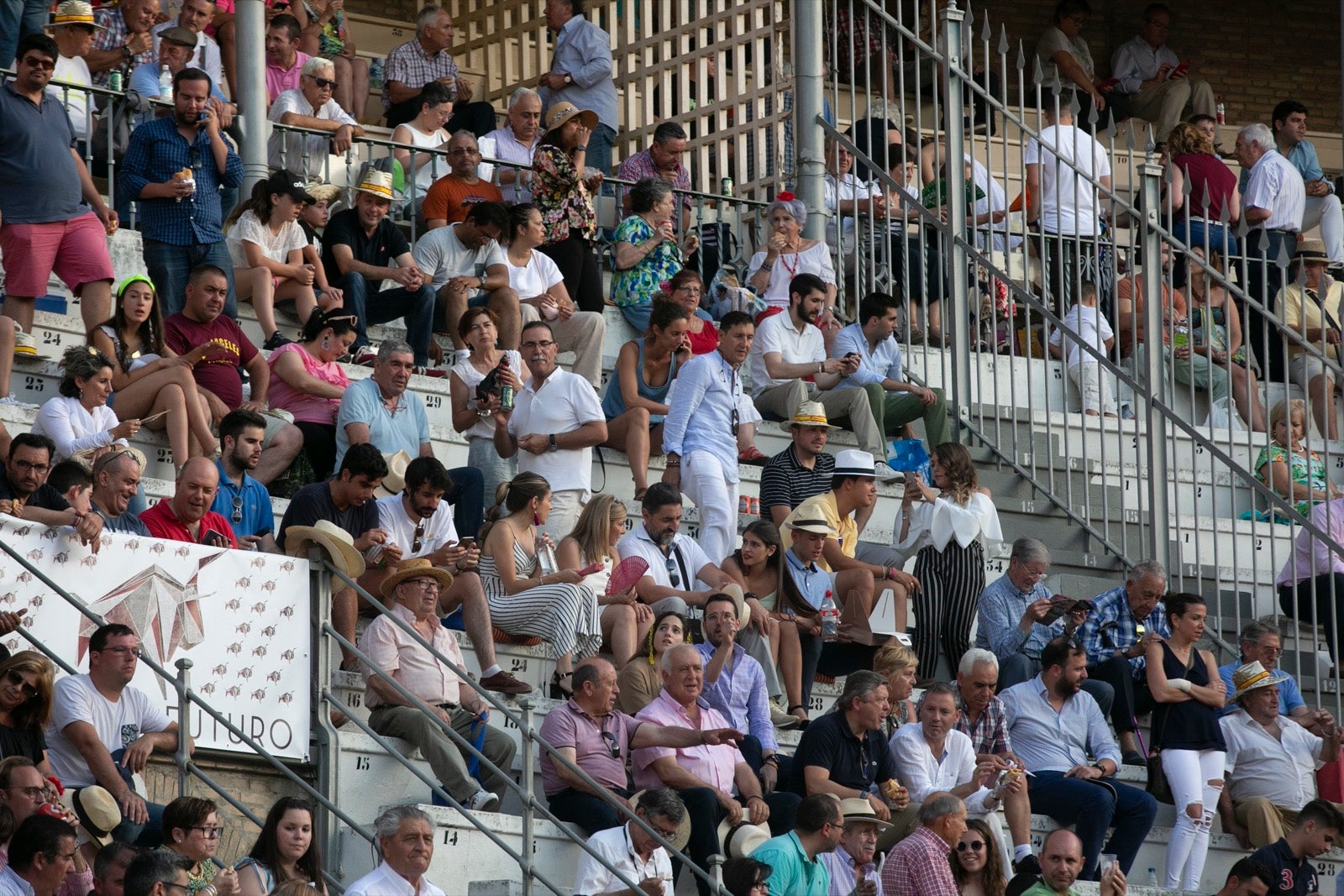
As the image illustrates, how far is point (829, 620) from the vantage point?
13023 millimetres

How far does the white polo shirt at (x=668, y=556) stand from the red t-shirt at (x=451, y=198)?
11.8ft

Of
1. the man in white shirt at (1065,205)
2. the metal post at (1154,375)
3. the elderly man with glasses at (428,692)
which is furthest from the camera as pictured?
the man in white shirt at (1065,205)

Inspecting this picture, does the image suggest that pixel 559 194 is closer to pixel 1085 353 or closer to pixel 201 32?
pixel 201 32

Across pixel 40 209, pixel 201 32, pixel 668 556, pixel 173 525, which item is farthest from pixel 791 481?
pixel 201 32

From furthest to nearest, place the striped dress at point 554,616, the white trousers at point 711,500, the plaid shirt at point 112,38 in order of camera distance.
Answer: the plaid shirt at point 112,38 < the white trousers at point 711,500 < the striped dress at point 554,616

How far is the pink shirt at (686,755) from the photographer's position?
450 inches

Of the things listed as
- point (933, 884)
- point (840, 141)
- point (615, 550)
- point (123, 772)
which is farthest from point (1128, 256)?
point (123, 772)

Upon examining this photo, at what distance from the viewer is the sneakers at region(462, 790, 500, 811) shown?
11086mm

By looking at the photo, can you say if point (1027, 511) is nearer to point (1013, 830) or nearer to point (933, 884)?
point (1013, 830)

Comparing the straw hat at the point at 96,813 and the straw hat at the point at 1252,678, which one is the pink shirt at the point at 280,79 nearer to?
the straw hat at the point at 1252,678

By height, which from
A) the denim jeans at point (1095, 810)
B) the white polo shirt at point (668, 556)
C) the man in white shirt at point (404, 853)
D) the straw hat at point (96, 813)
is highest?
the white polo shirt at point (668, 556)

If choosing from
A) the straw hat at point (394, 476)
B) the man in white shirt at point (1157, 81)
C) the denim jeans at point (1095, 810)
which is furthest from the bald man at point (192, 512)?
the man in white shirt at point (1157, 81)

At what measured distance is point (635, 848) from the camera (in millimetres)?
10812

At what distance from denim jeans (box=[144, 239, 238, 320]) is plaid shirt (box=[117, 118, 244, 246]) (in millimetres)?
39
